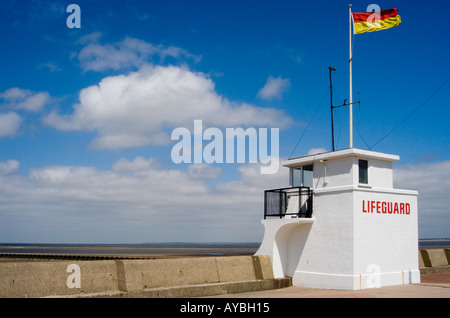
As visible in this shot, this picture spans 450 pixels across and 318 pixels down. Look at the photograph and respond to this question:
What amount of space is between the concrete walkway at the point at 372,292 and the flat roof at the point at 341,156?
4.81m

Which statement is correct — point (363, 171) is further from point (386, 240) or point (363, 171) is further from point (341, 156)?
point (386, 240)

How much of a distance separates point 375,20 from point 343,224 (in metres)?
8.41

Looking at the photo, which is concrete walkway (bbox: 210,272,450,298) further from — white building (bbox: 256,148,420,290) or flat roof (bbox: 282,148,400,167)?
flat roof (bbox: 282,148,400,167)

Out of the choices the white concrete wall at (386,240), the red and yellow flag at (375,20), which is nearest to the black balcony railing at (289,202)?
the white concrete wall at (386,240)

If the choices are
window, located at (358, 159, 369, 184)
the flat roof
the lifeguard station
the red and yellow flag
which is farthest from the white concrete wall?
the red and yellow flag

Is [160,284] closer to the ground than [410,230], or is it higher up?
closer to the ground

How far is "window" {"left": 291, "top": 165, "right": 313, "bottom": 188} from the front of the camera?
62.5ft

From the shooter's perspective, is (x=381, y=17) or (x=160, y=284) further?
(x=381, y=17)
